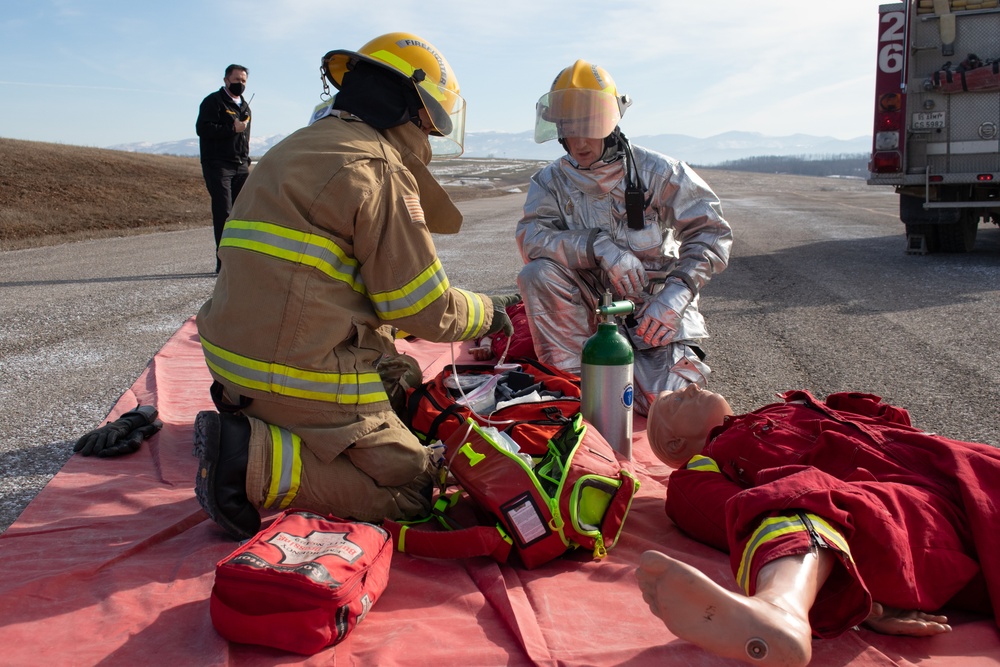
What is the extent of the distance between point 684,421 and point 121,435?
2431 millimetres

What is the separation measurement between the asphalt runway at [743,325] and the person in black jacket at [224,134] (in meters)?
0.93

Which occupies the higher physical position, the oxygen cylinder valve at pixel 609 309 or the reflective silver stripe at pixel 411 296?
the reflective silver stripe at pixel 411 296

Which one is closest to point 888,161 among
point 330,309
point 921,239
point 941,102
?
point 941,102

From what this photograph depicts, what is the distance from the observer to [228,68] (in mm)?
8734

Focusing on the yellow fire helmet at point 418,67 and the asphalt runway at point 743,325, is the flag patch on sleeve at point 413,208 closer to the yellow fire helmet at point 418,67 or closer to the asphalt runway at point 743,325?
the yellow fire helmet at point 418,67

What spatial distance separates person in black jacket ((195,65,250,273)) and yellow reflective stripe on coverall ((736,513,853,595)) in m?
7.72

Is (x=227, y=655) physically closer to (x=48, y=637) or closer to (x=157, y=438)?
(x=48, y=637)

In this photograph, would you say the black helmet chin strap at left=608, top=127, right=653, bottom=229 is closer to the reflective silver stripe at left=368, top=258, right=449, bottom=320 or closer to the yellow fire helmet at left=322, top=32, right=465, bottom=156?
the yellow fire helmet at left=322, top=32, right=465, bottom=156

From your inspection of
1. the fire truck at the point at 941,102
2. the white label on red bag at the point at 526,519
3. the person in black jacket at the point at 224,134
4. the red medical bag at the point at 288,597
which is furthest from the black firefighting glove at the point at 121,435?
the fire truck at the point at 941,102

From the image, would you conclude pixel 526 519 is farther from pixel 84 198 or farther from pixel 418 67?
pixel 84 198


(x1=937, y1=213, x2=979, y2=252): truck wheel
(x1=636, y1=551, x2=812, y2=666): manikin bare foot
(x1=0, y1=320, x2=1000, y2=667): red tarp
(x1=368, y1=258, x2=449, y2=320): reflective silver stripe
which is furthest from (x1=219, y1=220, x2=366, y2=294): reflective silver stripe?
(x1=937, y1=213, x2=979, y2=252): truck wheel

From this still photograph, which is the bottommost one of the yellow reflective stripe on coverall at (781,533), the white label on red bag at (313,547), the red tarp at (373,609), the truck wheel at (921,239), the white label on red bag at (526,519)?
the red tarp at (373,609)

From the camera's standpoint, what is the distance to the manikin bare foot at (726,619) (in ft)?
5.36

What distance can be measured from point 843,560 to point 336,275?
1705 millimetres
